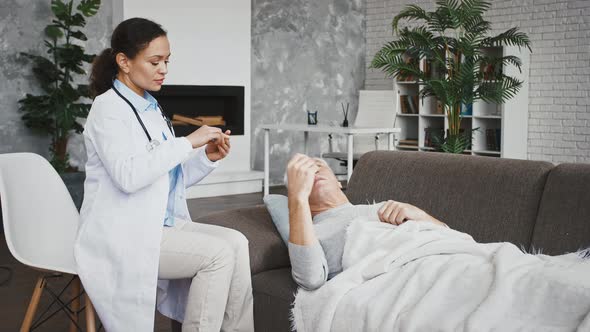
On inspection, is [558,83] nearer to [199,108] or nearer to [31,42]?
[199,108]

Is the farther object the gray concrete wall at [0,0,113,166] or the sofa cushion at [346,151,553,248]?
the gray concrete wall at [0,0,113,166]

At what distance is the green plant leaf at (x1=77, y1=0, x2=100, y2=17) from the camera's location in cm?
621

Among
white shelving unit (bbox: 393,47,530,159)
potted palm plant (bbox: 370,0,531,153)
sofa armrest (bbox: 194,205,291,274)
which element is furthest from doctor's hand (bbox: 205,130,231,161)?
white shelving unit (bbox: 393,47,530,159)

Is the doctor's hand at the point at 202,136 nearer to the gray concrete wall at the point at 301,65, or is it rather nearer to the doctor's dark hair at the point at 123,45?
the doctor's dark hair at the point at 123,45

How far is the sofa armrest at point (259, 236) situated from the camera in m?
2.62

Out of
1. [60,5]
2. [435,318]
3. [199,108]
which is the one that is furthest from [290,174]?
[199,108]

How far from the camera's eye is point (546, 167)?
97.1 inches

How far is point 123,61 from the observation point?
2.42 m

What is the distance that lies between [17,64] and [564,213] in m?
5.11

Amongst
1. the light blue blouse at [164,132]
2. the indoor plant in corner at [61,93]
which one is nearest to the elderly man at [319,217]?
the light blue blouse at [164,132]

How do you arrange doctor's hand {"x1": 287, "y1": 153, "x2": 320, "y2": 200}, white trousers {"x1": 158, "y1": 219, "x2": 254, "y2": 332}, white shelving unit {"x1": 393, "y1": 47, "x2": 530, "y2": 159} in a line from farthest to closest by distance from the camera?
white shelving unit {"x1": 393, "y1": 47, "x2": 530, "y2": 159} < white trousers {"x1": 158, "y1": 219, "x2": 254, "y2": 332} < doctor's hand {"x1": 287, "y1": 153, "x2": 320, "y2": 200}

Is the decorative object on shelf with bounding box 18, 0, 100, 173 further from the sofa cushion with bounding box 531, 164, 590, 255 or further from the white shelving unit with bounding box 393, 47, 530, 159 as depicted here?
the sofa cushion with bounding box 531, 164, 590, 255

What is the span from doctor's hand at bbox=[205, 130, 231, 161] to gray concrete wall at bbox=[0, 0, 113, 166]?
13.5 ft

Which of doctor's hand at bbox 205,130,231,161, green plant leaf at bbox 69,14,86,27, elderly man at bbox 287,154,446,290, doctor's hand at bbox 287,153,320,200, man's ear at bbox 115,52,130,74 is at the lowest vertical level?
elderly man at bbox 287,154,446,290
